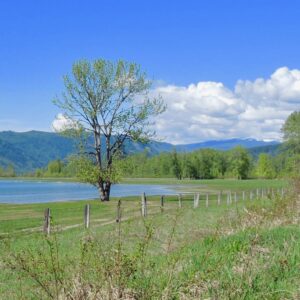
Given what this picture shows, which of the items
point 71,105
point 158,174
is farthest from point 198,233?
point 158,174

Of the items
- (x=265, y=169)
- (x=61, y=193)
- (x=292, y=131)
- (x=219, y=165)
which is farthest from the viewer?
(x=219, y=165)

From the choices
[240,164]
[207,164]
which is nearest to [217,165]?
[207,164]

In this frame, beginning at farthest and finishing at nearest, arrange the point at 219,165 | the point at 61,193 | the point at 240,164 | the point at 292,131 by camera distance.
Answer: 1. the point at 219,165
2. the point at 240,164
3. the point at 292,131
4. the point at 61,193

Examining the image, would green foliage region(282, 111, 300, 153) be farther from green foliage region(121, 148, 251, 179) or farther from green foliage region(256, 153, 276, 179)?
green foliage region(256, 153, 276, 179)

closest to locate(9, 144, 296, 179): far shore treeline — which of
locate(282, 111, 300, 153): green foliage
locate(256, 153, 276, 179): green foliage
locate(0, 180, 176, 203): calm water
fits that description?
locate(256, 153, 276, 179): green foliage

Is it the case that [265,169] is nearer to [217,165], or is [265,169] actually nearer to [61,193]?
[217,165]

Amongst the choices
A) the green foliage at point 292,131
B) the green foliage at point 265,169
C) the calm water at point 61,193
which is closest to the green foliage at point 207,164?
the green foliage at point 265,169

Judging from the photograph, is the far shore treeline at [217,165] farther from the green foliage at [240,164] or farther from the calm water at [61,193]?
the calm water at [61,193]

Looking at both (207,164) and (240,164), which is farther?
(207,164)

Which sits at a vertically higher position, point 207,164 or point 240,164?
point 207,164

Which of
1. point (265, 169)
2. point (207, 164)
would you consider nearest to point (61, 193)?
point (207, 164)

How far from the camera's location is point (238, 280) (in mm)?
7602

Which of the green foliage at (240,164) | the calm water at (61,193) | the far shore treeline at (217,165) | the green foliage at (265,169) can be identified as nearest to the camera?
the calm water at (61,193)

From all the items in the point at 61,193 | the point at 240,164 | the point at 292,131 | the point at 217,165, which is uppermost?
the point at 292,131
